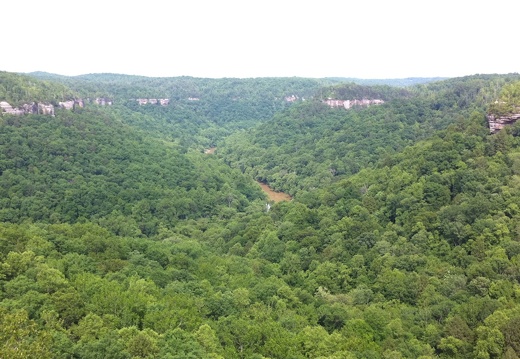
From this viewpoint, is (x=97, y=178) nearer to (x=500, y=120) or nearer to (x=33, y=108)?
(x=33, y=108)

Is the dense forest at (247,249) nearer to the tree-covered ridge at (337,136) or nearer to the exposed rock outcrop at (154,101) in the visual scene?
the tree-covered ridge at (337,136)

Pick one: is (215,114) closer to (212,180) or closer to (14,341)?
(212,180)

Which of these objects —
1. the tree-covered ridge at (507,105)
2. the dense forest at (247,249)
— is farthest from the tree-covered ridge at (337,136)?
the tree-covered ridge at (507,105)

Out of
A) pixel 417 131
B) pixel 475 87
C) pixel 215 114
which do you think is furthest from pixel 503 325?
pixel 215 114

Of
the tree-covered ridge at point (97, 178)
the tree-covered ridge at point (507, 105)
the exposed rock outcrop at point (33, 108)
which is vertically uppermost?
the tree-covered ridge at point (507, 105)

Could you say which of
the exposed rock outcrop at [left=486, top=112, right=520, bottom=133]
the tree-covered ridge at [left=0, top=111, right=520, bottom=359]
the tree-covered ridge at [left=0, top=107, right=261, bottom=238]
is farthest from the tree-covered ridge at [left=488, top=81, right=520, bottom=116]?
the tree-covered ridge at [left=0, top=107, right=261, bottom=238]
